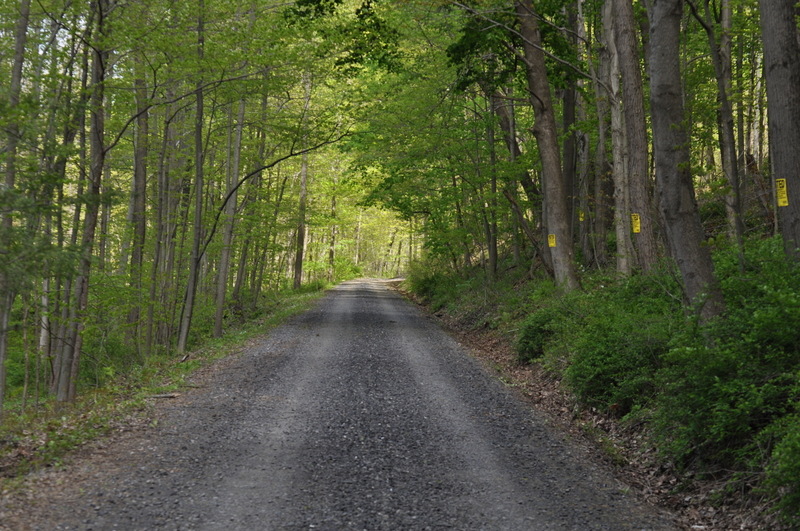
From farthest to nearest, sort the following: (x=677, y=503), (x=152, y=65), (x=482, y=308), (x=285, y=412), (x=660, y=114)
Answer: (x=482, y=308) → (x=152, y=65) → (x=285, y=412) → (x=660, y=114) → (x=677, y=503)

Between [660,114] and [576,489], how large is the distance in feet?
12.9

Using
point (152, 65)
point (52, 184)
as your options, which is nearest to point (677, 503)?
point (52, 184)

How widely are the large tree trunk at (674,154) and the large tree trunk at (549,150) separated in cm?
628

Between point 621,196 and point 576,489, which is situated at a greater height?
point 621,196

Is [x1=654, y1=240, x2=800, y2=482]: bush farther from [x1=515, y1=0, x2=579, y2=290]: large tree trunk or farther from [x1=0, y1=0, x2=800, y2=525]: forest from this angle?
[x1=515, y1=0, x2=579, y2=290]: large tree trunk

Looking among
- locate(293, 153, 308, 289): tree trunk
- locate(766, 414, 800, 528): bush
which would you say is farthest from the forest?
locate(293, 153, 308, 289): tree trunk

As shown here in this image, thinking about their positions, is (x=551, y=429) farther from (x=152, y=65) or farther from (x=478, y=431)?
(x=152, y=65)

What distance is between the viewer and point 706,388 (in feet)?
16.8

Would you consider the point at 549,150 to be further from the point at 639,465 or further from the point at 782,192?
the point at 639,465

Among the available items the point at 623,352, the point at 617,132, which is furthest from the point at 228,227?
the point at 623,352

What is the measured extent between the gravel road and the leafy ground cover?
595mm

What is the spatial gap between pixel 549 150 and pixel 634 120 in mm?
2295

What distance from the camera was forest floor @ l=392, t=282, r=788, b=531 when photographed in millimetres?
4398

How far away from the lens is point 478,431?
6.85 meters
